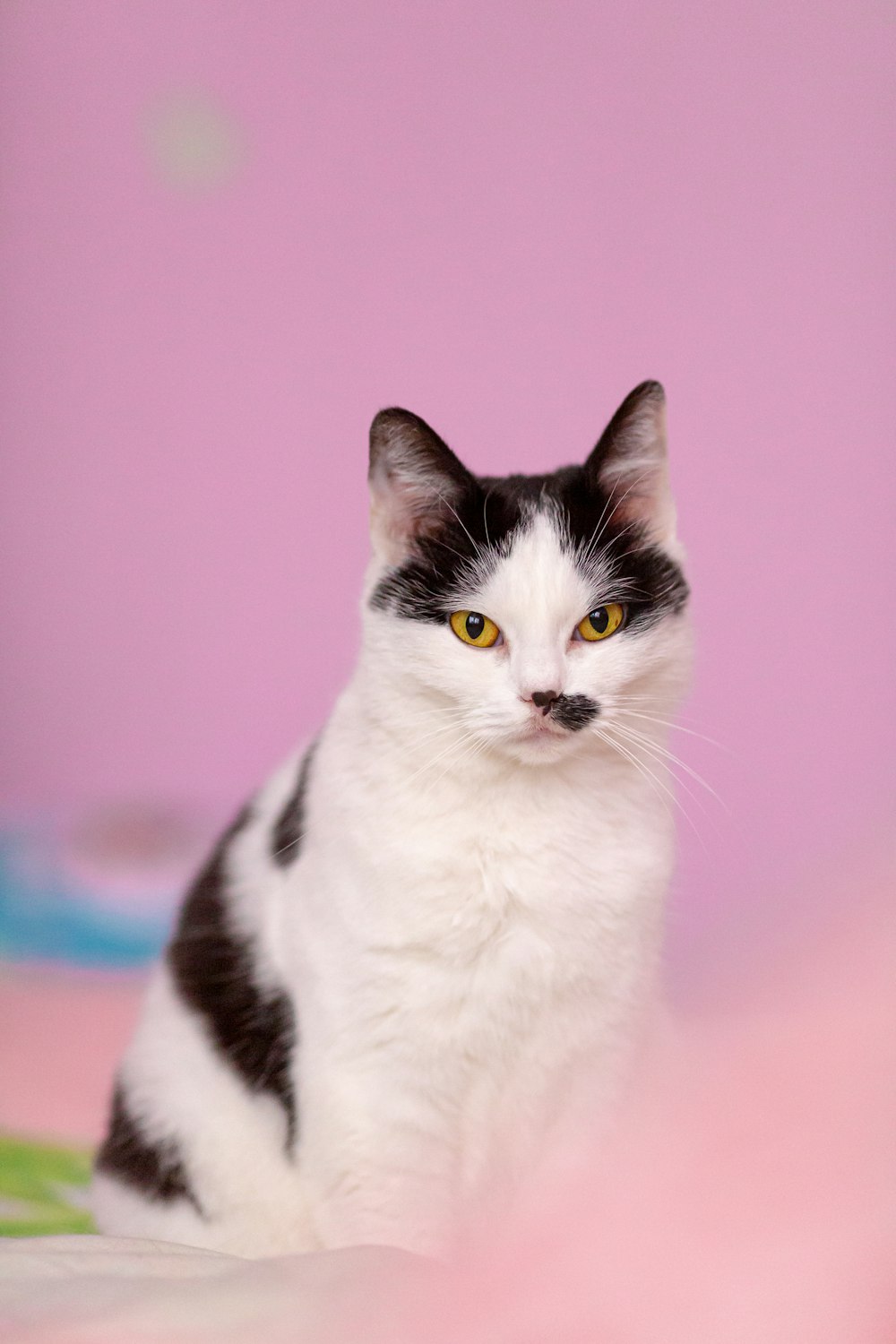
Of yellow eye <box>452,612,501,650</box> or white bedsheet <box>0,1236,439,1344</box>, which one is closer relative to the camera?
white bedsheet <box>0,1236,439,1344</box>

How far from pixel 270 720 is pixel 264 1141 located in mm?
1823

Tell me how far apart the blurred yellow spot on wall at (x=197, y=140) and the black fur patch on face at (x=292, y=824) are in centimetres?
197

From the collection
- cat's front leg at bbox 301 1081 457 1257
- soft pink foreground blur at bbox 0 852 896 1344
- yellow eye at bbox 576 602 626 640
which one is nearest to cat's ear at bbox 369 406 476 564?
yellow eye at bbox 576 602 626 640

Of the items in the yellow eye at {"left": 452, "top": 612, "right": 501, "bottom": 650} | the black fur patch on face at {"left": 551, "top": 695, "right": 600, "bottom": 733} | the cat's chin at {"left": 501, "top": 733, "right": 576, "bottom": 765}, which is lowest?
the cat's chin at {"left": 501, "top": 733, "right": 576, "bottom": 765}

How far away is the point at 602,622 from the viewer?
6.50 ft

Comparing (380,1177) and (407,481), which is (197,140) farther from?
(380,1177)

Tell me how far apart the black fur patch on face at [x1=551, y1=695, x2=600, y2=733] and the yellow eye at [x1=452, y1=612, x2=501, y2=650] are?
15 centimetres

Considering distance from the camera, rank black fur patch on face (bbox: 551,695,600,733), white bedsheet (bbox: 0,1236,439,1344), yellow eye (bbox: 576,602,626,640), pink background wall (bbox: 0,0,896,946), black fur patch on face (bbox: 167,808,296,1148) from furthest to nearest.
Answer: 1. pink background wall (bbox: 0,0,896,946)
2. black fur patch on face (bbox: 167,808,296,1148)
3. yellow eye (bbox: 576,602,626,640)
4. black fur patch on face (bbox: 551,695,600,733)
5. white bedsheet (bbox: 0,1236,439,1344)

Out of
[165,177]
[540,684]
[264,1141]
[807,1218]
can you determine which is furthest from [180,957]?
[165,177]

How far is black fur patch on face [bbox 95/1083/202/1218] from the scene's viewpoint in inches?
85.1

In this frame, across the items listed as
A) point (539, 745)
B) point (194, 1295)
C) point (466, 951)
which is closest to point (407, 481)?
point (539, 745)

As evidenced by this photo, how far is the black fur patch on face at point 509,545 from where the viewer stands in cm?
199

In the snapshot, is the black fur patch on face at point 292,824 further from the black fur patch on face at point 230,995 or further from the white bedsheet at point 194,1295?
the white bedsheet at point 194,1295

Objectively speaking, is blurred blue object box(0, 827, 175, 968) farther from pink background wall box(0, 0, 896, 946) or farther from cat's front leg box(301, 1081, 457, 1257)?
cat's front leg box(301, 1081, 457, 1257)
